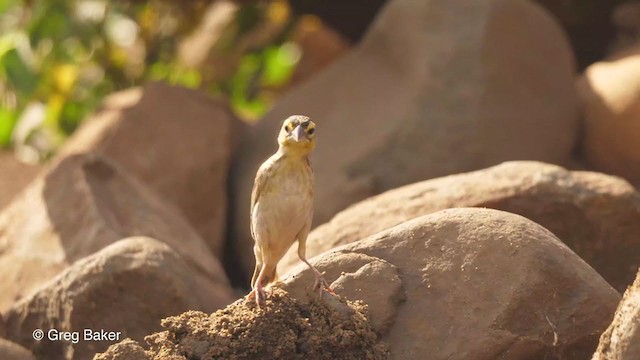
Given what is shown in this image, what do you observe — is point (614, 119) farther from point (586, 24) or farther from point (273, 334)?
point (273, 334)

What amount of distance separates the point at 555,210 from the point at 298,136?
1828mm

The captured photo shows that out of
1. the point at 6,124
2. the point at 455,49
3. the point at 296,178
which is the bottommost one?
the point at 6,124

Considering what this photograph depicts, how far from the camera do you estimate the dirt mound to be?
4.64m

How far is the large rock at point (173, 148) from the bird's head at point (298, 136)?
341 cm

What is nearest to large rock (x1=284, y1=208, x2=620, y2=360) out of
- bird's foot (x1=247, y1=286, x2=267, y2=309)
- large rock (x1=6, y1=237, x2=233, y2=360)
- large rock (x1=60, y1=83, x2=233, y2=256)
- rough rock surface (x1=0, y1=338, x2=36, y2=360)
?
bird's foot (x1=247, y1=286, x2=267, y2=309)

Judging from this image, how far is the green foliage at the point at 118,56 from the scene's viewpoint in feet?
35.8

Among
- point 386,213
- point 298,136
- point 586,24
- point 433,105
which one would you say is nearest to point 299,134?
point 298,136

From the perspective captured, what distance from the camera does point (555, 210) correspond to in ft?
20.9

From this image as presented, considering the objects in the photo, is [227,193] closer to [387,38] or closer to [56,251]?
[387,38]

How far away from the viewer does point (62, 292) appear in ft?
18.8

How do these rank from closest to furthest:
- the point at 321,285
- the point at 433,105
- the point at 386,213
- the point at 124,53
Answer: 1. the point at 321,285
2. the point at 386,213
3. the point at 433,105
4. the point at 124,53

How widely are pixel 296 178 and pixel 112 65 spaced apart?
274 inches

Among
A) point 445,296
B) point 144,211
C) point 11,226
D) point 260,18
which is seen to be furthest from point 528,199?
point 260,18

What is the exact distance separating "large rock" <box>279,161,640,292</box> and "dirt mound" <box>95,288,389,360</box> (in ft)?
4.94
